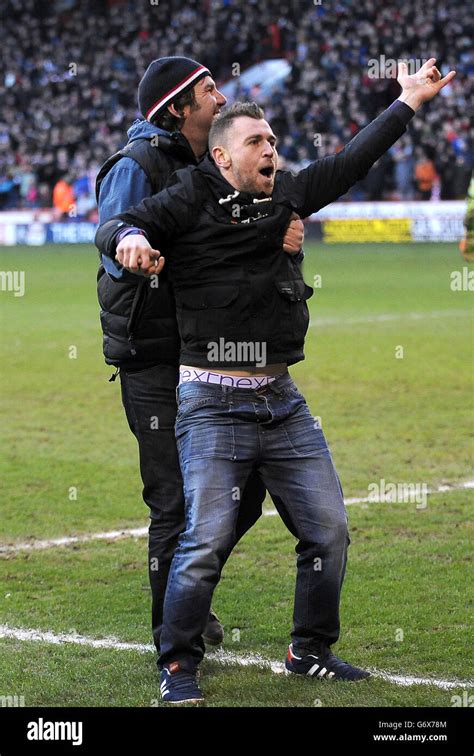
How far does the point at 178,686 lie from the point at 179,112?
2299 millimetres

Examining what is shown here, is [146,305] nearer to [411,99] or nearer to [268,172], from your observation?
[268,172]

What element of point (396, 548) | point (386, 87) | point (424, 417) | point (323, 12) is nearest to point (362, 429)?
point (424, 417)

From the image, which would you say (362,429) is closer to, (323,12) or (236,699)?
(236,699)

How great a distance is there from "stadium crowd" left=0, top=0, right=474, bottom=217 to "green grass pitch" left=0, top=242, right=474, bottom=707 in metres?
16.9

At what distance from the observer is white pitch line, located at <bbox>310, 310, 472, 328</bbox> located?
16.7 metres

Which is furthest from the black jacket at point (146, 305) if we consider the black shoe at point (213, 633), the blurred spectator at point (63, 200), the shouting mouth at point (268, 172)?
the blurred spectator at point (63, 200)

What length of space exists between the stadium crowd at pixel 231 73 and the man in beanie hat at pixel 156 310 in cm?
2489

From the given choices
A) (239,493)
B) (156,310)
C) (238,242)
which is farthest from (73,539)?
(238,242)

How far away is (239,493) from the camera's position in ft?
15.6

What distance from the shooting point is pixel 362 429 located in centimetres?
1019

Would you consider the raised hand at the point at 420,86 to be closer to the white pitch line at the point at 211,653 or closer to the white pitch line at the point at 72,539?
the white pitch line at the point at 211,653

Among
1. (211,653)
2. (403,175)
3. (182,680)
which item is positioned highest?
(403,175)

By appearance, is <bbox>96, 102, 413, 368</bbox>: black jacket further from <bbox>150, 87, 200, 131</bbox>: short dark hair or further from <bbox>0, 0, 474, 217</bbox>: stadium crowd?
<bbox>0, 0, 474, 217</bbox>: stadium crowd

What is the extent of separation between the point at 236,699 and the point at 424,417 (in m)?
6.15
